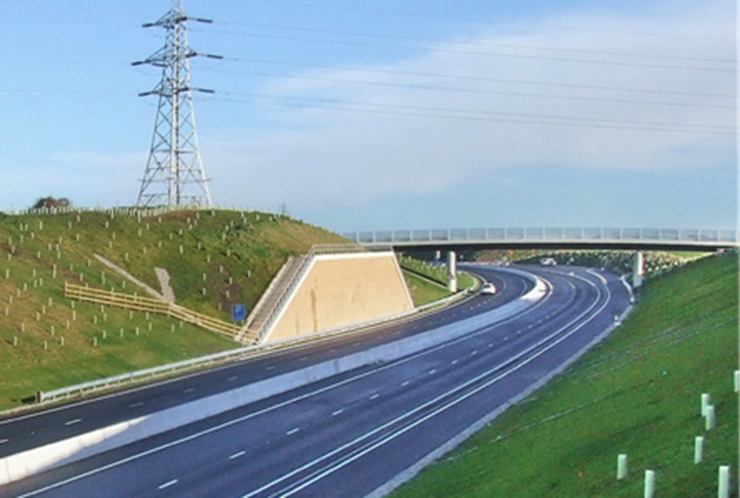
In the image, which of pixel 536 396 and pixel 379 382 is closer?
pixel 536 396

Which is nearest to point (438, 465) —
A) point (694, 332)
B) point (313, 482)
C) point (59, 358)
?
point (313, 482)

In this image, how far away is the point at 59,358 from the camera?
48.0 m

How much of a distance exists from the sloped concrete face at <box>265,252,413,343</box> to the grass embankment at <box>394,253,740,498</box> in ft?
94.3

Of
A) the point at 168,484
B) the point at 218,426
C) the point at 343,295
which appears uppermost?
the point at 343,295

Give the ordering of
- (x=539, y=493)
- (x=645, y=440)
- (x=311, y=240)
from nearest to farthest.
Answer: (x=539, y=493), (x=645, y=440), (x=311, y=240)

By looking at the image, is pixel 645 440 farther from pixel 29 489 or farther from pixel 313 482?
pixel 29 489

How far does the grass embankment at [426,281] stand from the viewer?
102m

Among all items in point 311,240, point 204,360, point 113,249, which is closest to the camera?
point 204,360

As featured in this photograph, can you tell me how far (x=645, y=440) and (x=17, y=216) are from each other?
59.6 metres

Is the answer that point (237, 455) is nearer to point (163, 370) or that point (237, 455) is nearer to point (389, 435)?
point (389, 435)

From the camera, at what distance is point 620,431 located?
23297mm

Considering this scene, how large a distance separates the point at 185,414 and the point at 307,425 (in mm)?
4984

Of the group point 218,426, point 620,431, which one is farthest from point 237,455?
point 620,431

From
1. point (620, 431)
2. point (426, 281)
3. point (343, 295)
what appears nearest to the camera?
point (620, 431)
